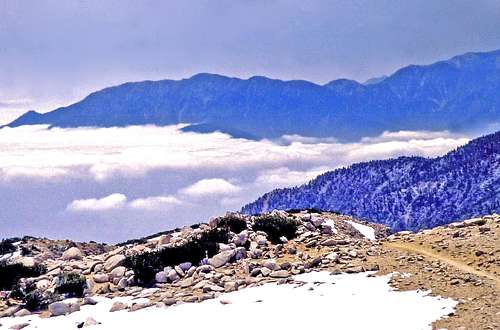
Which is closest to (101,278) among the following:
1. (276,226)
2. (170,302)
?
(170,302)

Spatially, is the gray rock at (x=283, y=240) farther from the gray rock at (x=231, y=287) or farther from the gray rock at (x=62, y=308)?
the gray rock at (x=62, y=308)

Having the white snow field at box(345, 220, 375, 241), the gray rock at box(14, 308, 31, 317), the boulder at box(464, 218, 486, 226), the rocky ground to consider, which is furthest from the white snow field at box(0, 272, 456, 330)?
the white snow field at box(345, 220, 375, 241)

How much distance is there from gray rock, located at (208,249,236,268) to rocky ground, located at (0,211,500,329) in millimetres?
56

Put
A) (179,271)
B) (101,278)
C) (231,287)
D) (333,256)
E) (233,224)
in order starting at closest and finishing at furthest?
(231,287) → (333,256) → (179,271) → (101,278) → (233,224)

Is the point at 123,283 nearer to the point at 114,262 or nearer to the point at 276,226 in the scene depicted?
the point at 114,262

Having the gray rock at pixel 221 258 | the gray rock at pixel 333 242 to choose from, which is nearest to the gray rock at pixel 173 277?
the gray rock at pixel 221 258

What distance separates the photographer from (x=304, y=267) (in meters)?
34.6

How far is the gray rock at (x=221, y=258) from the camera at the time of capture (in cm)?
3728

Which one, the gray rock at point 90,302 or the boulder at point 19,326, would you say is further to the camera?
the gray rock at point 90,302

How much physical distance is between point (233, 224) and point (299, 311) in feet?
54.8

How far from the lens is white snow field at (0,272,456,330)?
2625 cm

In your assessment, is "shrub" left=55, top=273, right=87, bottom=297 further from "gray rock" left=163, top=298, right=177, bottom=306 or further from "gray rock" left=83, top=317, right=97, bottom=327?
"gray rock" left=163, top=298, right=177, bottom=306

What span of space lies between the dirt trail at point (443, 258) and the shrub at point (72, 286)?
17.4 m

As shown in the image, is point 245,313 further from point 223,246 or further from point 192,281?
point 223,246
